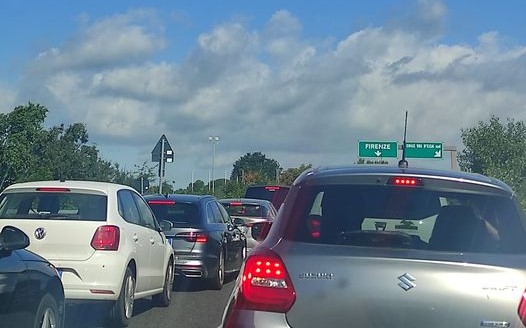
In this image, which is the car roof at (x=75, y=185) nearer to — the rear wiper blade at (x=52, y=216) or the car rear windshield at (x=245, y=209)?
the rear wiper blade at (x=52, y=216)

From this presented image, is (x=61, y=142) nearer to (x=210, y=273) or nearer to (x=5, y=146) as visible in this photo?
(x=5, y=146)

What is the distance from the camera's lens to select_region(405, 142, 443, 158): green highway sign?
39.9m

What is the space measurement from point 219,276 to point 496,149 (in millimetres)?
35170

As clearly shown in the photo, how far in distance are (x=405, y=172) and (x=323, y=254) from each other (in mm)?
912

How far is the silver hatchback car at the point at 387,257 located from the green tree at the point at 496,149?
40.7 m

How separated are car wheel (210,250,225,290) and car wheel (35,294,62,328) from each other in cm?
583

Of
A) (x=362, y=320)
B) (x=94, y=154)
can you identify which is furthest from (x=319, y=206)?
(x=94, y=154)

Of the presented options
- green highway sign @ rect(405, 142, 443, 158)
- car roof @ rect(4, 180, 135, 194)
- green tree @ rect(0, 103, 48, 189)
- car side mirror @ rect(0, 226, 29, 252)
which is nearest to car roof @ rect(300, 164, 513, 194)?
car side mirror @ rect(0, 226, 29, 252)

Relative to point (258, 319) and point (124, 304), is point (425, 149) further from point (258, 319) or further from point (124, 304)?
point (258, 319)

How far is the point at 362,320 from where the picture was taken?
4.59m

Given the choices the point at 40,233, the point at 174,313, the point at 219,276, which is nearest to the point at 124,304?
the point at 40,233

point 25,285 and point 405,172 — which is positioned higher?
point 405,172

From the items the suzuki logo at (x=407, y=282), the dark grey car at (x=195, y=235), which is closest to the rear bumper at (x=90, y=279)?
the dark grey car at (x=195, y=235)

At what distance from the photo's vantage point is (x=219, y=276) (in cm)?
1375
